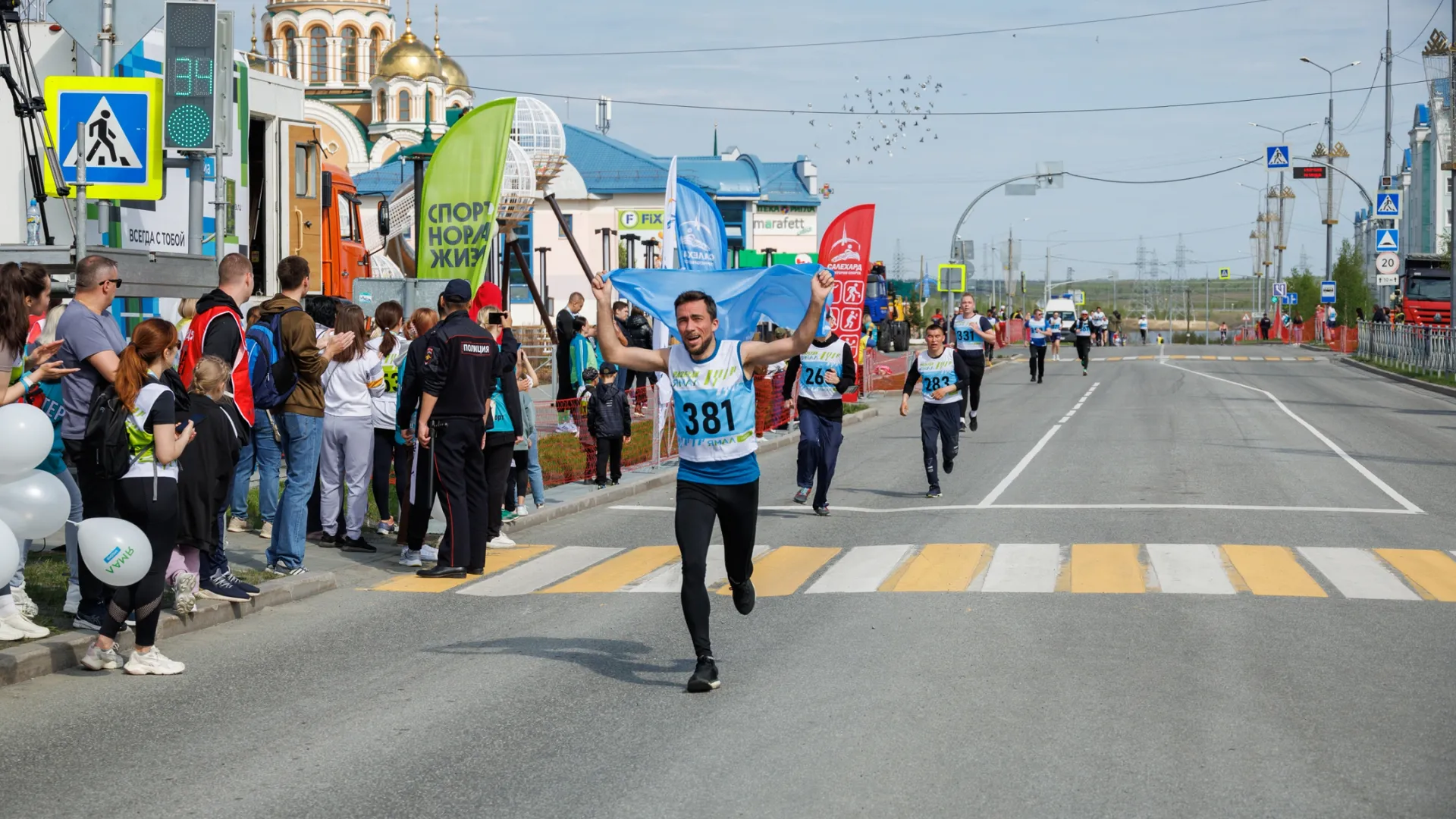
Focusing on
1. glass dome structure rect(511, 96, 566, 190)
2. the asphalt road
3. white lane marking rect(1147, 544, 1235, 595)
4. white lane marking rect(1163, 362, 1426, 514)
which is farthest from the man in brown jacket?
glass dome structure rect(511, 96, 566, 190)

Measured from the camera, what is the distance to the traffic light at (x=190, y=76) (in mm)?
11227

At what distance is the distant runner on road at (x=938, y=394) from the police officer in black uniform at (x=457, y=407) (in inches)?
262

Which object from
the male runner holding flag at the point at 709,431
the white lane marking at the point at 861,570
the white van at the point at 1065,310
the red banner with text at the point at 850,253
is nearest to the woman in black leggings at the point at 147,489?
the male runner holding flag at the point at 709,431

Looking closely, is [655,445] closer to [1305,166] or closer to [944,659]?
[944,659]

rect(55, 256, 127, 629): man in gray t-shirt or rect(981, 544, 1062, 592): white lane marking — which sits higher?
rect(55, 256, 127, 629): man in gray t-shirt

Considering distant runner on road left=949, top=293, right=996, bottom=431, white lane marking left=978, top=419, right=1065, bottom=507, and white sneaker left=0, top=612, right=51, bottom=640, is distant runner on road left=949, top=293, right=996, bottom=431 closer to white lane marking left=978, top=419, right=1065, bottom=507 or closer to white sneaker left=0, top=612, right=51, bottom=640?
white lane marking left=978, top=419, right=1065, bottom=507

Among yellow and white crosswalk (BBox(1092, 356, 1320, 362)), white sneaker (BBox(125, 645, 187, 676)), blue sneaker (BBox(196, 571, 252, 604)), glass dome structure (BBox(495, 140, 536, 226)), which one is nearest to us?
white sneaker (BBox(125, 645, 187, 676))

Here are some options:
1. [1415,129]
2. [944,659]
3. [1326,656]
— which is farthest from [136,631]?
[1415,129]

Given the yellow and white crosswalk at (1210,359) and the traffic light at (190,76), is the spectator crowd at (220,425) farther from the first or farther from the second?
the yellow and white crosswalk at (1210,359)

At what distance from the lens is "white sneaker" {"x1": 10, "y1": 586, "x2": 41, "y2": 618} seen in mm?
8508

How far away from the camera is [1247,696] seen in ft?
23.4

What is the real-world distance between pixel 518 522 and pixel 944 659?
22.5ft

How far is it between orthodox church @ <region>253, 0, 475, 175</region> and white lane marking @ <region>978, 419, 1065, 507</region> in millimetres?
63510

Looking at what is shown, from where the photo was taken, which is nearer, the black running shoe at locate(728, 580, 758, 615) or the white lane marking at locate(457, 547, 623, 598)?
the black running shoe at locate(728, 580, 758, 615)
